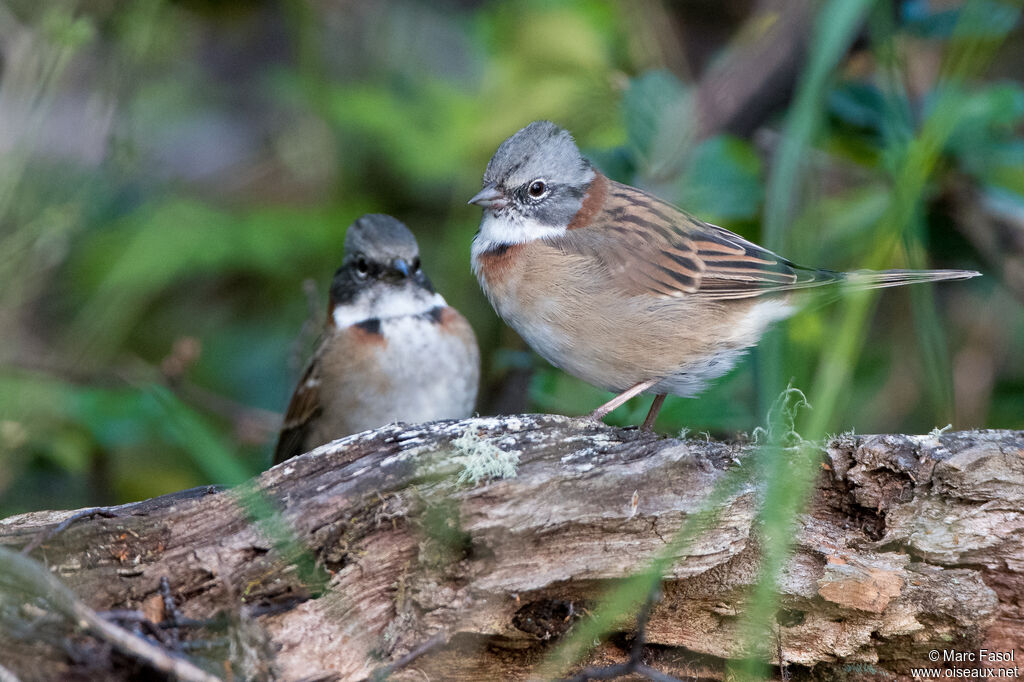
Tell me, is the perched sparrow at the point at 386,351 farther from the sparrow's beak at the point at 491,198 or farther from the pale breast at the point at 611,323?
the pale breast at the point at 611,323

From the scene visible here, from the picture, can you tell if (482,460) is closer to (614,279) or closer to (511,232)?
(614,279)

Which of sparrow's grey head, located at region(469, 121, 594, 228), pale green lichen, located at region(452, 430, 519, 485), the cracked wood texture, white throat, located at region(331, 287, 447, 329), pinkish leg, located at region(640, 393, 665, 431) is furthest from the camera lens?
white throat, located at region(331, 287, 447, 329)

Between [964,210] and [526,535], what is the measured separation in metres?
3.66

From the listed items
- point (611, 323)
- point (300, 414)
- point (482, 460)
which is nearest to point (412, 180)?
point (300, 414)

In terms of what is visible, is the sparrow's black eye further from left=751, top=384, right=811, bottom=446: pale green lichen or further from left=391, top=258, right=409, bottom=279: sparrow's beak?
left=751, top=384, right=811, bottom=446: pale green lichen

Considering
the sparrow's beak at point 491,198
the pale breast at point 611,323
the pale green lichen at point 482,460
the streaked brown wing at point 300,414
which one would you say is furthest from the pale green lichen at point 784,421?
the streaked brown wing at point 300,414

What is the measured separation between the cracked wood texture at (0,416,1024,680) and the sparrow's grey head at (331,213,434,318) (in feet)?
5.95

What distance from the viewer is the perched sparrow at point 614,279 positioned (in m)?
3.94

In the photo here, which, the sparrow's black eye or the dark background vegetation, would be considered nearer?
the dark background vegetation

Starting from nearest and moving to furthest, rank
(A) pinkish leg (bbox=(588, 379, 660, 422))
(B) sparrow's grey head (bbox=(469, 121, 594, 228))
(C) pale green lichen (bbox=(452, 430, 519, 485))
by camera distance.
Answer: (C) pale green lichen (bbox=(452, 430, 519, 485))
(A) pinkish leg (bbox=(588, 379, 660, 422))
(B) sparrow's grey head (bbox=(469, 121, 594, 228))

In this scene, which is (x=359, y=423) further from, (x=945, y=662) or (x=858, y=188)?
(x=858, y=188)

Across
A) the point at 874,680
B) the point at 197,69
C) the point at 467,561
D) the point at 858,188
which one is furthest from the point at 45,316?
the point at 874,680

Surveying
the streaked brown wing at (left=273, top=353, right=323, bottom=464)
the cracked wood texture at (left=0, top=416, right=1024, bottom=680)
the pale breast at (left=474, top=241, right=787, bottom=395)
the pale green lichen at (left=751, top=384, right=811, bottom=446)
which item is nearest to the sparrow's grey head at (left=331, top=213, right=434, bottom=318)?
the streaked brown wing at (left=273, top=353, right=323, bottom=464)

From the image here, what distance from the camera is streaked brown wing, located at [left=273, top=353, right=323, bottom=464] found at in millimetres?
5027
